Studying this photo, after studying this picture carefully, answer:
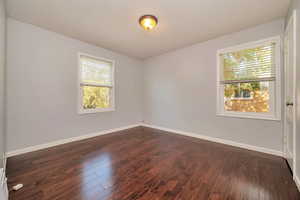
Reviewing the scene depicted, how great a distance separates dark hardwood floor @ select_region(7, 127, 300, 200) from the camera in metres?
1.38

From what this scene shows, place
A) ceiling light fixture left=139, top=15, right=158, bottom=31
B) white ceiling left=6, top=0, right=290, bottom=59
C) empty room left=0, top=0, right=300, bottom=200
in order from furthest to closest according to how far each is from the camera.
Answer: ceiling light fixture left=139, top=15, right=158, bottom=31 < white ceiling left=6, top=0, right=290, bottom=59 < empty room left=0, top=0, right=300, bottom=200

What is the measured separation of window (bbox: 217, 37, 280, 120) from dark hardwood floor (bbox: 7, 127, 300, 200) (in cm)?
87

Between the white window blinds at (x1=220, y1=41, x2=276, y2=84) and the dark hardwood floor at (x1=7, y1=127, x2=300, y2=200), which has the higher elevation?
the white window blinds at (x1=220, y1=41, x2=276, y2=84)

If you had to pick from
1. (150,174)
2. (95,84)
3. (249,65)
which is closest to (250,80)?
(249,65)

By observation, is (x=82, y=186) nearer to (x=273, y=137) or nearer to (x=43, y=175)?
(x=43, y=175)

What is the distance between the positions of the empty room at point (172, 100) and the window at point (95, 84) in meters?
0.03

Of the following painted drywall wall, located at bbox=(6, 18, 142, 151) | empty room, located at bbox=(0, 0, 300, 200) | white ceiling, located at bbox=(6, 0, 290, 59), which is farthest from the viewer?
painted drywall wall, located at bbox=(6, 18, 142, 151)

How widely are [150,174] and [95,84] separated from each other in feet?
9.08

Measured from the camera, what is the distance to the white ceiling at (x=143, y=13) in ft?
6.23

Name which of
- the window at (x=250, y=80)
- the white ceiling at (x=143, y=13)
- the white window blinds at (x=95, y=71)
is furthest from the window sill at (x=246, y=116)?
the white window blinds at (x=95, y=71)

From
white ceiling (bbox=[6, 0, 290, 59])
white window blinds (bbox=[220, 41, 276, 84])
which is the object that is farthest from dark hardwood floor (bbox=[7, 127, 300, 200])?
white ceiling (bbox=[6, 0, 290, 59])

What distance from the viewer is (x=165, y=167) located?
192 cm

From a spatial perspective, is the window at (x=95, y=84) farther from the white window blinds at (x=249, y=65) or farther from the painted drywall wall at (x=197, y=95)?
the white window blinds at (x=249, y=65)

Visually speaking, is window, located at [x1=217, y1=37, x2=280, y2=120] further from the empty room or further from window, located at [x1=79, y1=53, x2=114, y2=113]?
window, located at [x1=79, y1=53, x2=114, y2=113]
